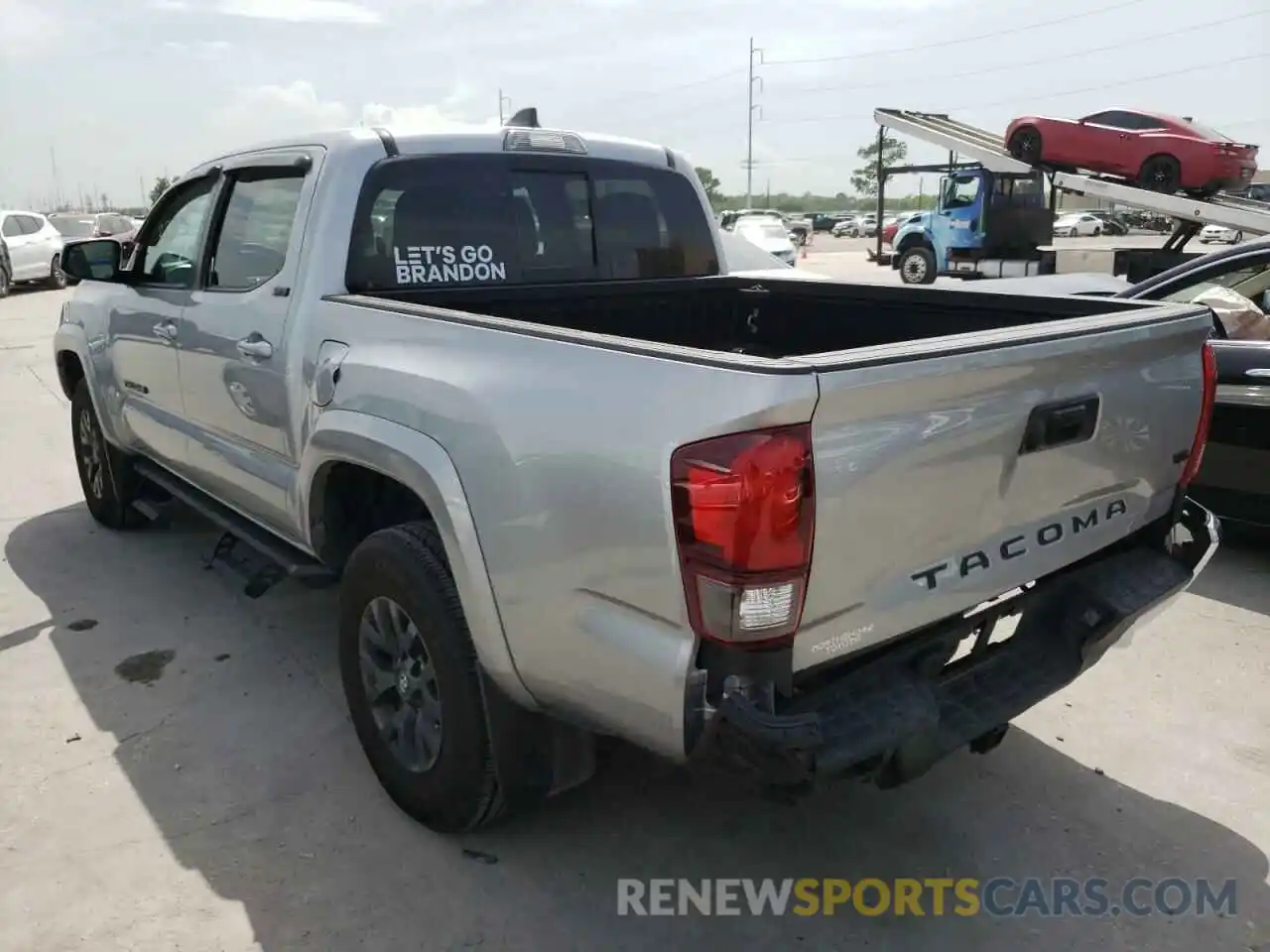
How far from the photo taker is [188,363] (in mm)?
4047

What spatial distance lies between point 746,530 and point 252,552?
9.31 ft

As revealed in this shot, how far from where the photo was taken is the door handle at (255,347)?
3.41m

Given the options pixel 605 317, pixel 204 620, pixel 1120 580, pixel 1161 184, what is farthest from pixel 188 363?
pixel 1161 184

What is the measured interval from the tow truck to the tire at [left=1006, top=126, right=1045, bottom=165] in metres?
0.13

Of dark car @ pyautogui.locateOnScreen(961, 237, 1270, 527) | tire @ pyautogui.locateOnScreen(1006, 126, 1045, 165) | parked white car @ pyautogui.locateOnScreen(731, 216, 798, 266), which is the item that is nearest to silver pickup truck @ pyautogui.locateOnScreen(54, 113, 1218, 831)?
dark car @ pyautogui.locateOnScreen(961, 237, 1270, 527)

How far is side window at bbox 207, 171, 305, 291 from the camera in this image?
357 cm

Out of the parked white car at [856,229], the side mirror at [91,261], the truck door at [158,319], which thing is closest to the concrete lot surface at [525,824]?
the truck door at [158,319]

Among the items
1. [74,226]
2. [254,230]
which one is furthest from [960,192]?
[74,226]

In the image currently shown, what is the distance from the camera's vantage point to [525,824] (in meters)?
2.98

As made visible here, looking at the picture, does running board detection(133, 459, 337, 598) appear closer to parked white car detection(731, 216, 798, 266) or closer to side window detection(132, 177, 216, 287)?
side window detection(132, 177, 216, 287)

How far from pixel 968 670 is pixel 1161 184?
16636 millimetres

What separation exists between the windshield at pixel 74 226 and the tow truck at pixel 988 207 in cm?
1994

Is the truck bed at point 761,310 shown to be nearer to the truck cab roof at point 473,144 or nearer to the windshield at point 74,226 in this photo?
the truck cab roof at point 473,144

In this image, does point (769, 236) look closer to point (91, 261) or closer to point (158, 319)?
point (91, 261)
